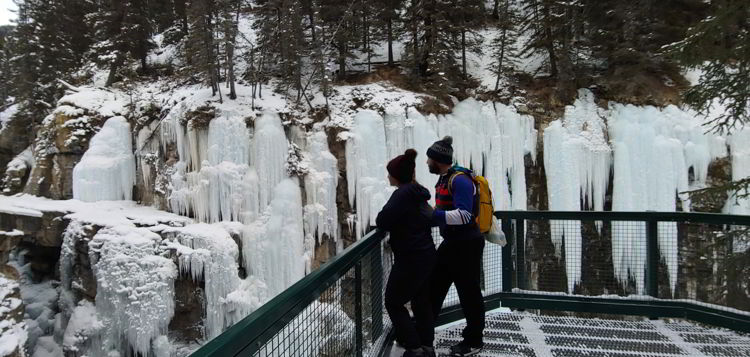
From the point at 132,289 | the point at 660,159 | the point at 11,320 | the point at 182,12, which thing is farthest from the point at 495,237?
the point at 182,12

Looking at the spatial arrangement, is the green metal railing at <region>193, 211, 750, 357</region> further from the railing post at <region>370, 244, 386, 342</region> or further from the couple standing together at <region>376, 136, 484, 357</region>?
the couple standing together at <region>376, 136, 484, 357</region>

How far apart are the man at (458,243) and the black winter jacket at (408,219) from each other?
13 cm

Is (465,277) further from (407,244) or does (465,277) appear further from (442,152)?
(442,152)

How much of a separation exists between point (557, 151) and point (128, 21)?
689 inches

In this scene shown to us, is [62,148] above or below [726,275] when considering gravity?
above

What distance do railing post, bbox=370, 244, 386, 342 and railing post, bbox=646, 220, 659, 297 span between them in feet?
9.85

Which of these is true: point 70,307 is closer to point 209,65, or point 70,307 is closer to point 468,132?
point 209,65

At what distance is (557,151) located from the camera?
42.5 feet

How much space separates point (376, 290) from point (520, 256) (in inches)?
88.1

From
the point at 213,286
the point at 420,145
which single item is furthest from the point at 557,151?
the point at 213,286

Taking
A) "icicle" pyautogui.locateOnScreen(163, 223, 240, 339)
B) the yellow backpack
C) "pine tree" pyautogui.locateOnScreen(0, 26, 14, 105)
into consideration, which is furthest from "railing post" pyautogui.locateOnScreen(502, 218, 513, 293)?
"pine tree" pyautogui.locateOnScreen(0, 26, 14, 105)

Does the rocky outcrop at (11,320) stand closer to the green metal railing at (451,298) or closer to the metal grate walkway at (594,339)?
the green metal railing at (451,298)

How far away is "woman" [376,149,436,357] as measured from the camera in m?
2.71

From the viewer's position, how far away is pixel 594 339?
3.60 meters
